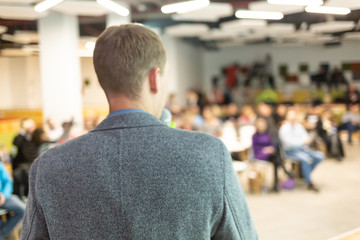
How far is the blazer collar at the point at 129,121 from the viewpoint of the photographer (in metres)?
0.84

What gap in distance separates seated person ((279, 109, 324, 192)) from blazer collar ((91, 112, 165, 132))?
233 inches

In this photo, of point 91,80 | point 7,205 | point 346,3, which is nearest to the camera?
point 91,80

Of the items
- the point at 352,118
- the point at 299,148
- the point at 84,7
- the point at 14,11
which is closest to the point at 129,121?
the point at 14,11

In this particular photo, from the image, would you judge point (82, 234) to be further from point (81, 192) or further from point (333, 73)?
point (333, 73)

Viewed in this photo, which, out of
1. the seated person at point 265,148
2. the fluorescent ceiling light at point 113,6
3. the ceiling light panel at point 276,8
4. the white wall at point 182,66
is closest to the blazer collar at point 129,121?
the ceiling light panel at point 276,8

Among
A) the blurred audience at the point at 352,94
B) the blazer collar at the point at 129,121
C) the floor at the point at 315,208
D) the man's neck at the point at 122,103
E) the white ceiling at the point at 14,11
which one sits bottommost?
the floor at the point at 315,208

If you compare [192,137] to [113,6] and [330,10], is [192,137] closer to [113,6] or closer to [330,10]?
[330,10]

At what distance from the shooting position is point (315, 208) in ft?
17.7

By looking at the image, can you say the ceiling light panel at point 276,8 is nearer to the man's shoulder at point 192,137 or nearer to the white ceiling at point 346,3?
the white ceiling at point 346,3

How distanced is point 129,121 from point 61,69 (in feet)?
22.0

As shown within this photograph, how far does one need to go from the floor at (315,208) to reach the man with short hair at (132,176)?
3.83 metres

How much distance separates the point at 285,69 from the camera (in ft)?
48.4

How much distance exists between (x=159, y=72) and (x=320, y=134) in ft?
25.4

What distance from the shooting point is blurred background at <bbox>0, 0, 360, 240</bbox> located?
4.18 m
